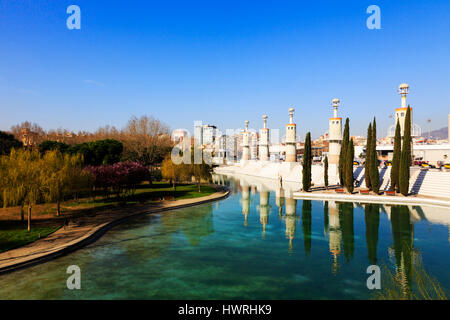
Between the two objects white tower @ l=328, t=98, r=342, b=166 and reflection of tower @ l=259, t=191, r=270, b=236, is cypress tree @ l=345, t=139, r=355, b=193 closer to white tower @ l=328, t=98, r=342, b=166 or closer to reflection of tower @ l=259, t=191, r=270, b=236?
reflection of tower @ l=259, t=191, r=270, b=236

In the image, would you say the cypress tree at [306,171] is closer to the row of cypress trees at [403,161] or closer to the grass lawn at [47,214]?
the row of cypress trees at [403,161]

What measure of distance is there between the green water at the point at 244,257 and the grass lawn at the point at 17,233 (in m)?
3.51

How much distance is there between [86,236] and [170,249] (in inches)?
230

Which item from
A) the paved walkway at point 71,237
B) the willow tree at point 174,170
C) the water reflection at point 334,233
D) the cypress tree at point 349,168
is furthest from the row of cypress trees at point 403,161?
the willow tree at point 174,170

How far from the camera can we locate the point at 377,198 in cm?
2980

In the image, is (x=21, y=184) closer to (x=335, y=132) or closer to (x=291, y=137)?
(x=335, y=132)

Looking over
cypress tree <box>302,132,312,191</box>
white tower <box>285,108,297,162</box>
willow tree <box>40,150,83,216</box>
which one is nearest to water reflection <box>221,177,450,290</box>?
cypress tree <box>302,132,312,191</box>

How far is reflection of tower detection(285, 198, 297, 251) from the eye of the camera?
18.6 m

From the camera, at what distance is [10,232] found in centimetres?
1766

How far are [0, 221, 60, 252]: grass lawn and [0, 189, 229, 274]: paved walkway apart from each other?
554 millimetres

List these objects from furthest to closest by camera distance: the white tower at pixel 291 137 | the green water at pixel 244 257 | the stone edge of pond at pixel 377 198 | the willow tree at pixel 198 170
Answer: the white tower at pixel 291 137
the willow tree at pixel 198 170
the stone edge of pond at pixel 377 198
the green water at pixel 244 257

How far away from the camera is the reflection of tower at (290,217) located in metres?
18.6
